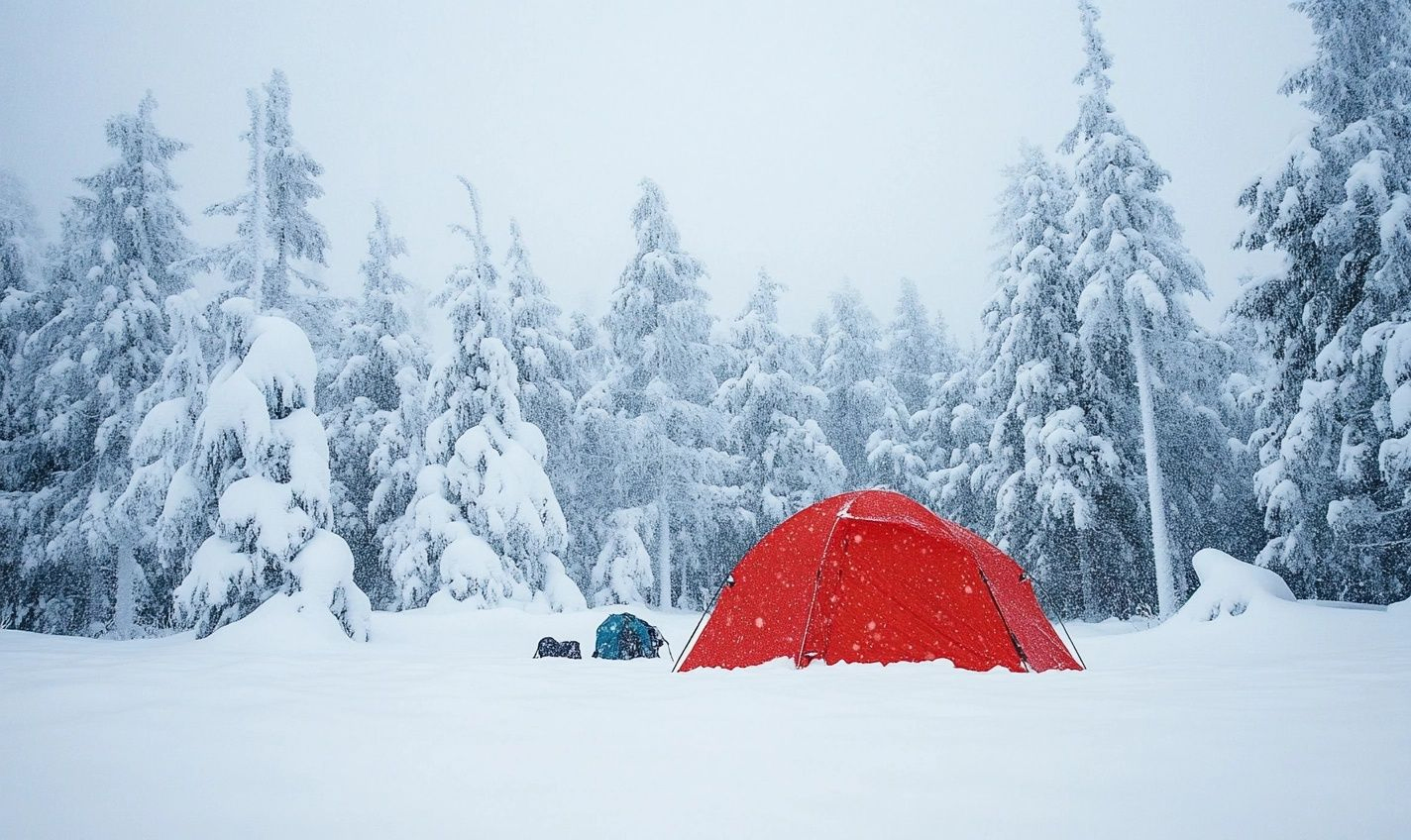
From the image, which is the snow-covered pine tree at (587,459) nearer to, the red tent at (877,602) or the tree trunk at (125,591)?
the tree trunk at (125,591)

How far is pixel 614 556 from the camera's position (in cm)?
1961

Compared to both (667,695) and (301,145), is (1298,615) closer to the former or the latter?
(667,695)

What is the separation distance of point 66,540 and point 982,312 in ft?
70.4

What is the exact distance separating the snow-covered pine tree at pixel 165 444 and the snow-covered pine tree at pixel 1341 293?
17521mm

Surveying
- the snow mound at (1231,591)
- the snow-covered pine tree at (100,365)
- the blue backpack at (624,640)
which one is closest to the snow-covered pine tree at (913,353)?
the snow mound at (1231,591)

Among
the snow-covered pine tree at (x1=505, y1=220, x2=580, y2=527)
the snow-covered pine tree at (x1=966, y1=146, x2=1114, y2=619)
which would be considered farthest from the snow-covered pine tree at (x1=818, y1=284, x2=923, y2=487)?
the snow-covered pine tree at (x1=505, y1=220, x2=580, y2=527)

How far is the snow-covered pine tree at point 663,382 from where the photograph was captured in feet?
67.6

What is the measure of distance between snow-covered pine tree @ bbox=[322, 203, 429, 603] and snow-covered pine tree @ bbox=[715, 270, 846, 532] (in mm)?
9580

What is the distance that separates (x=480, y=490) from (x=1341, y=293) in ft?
53.5

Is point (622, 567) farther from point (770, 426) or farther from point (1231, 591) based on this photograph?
point (1231, 591)

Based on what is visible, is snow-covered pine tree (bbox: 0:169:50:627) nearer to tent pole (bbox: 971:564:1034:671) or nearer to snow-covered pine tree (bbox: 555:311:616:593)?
snow-covered pine tree (bbox: 555:311:616:593)

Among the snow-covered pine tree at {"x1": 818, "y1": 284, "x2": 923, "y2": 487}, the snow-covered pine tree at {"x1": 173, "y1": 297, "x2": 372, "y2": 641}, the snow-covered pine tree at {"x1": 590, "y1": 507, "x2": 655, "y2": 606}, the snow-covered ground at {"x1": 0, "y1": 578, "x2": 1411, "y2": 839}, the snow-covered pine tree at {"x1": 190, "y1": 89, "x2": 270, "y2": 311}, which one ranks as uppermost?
the snow-covered pine tree at {"x1": 190, "y1": 89, "x2": 270, "y2": 311}

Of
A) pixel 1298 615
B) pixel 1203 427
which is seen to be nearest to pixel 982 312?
pixel 1203 427

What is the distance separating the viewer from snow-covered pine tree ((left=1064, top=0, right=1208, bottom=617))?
14656 millimetres
